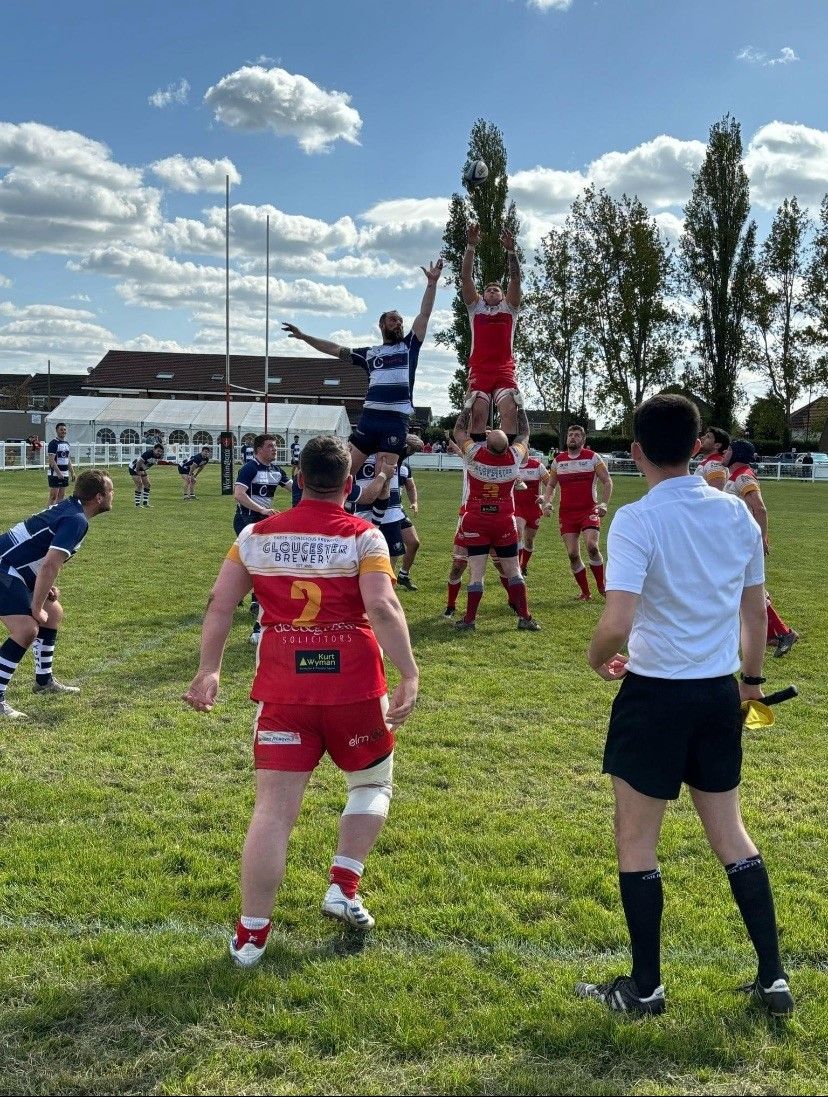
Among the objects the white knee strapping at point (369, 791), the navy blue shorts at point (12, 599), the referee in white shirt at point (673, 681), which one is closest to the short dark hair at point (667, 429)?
the referee in white shirt at point (673, 681)

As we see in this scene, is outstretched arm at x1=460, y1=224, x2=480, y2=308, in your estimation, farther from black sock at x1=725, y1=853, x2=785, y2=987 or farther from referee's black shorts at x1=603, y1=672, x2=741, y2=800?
black sock at x1=725, y1=853, x2=785, y2=987

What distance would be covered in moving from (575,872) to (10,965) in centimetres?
251

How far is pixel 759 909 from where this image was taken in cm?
319

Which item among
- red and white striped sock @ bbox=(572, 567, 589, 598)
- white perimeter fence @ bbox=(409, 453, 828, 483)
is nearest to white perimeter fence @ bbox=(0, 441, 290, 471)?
white perimeter fence @ bbox=(409, 453, 828, 483)

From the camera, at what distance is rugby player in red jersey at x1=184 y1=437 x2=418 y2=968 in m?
3.46

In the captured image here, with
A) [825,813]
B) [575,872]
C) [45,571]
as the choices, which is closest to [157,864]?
[575,872]

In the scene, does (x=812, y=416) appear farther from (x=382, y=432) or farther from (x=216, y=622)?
(x=216, y=622)

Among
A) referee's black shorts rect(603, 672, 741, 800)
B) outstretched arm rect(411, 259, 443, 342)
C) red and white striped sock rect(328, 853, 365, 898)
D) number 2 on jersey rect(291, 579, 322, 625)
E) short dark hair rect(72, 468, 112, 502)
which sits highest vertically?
outstretched arm rect(411, 259, 443, 342)

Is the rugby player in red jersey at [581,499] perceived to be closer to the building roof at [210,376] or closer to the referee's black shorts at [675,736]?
the referee's black shorts at [675,736]

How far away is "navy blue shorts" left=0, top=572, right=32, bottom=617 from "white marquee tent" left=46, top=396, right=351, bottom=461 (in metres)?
48.1

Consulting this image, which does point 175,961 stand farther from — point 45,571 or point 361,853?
point 45,571

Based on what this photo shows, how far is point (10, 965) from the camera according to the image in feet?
11.4

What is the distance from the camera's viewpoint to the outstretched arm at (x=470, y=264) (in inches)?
381

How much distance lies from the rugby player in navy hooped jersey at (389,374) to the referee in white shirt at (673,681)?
6207 mm
